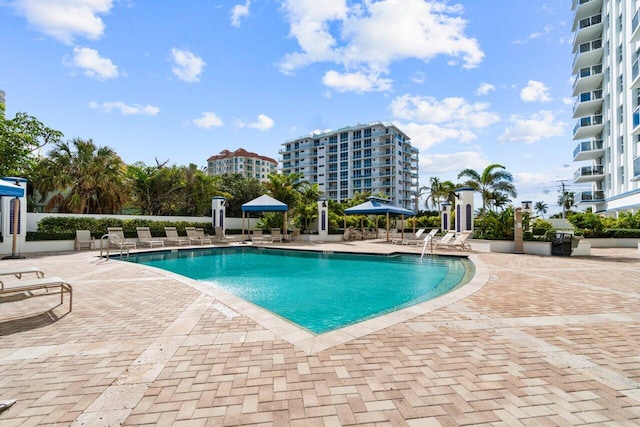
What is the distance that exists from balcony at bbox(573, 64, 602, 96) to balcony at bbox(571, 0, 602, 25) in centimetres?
557

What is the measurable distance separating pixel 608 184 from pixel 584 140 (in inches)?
282

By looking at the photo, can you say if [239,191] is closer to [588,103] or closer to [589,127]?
[589,127]

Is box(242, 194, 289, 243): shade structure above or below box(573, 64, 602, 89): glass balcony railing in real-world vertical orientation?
below

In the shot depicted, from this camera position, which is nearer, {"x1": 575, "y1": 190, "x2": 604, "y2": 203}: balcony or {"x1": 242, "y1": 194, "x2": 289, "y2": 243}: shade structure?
{"x1": 242, "y1": 194, "x2": 289, "y2": 243}: shade structure

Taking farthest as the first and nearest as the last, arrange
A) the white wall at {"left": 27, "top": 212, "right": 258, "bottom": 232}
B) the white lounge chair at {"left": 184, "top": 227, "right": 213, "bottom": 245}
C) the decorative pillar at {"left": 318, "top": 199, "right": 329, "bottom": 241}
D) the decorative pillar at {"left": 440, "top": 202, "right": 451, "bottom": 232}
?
the decorative pillar at {"left": 440, "top": 202, "right": 451, "bottom": 232}
the decorative pillar at {"left": 318, "top": 199, "right": 329, "bottom": 241}
the white lounge chair at {"left": 184, "top": 227, "right": 213, "bottom": 245}
the white wall at {"left": 27, "top": 212, "right": 258, "bottom": 232}

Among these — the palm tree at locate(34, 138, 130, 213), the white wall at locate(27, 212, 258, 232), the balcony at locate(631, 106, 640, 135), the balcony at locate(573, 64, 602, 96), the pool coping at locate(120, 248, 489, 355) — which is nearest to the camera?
the pool coping at locate(120, 248, 489, 355)

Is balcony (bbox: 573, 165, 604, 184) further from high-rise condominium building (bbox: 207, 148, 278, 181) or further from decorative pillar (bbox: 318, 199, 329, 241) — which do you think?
high-rise condominium building (bbox: 207, 148, 278, 181)

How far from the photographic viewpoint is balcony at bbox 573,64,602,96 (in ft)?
96.8

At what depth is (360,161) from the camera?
226 feet

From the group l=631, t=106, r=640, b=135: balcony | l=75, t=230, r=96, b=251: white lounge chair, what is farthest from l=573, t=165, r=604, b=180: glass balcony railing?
l=75, t=230, r=96, b=251: white lounge chair

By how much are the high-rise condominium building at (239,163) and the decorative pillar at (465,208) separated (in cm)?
7700

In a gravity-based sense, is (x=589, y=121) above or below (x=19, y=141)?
above

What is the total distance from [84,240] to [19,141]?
234 inches

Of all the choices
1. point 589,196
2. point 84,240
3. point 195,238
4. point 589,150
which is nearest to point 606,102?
point 589,150
